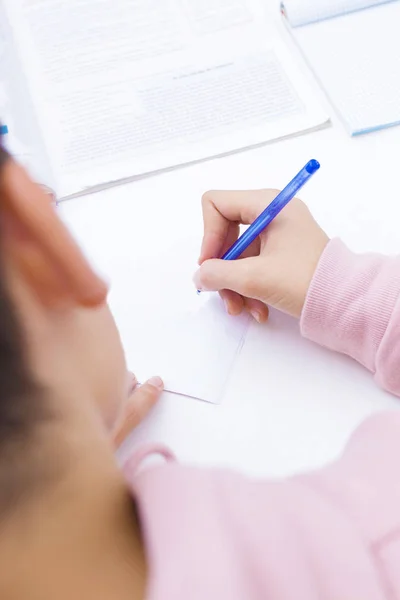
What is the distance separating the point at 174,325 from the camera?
586 mm

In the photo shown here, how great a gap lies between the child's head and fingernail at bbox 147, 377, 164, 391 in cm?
24

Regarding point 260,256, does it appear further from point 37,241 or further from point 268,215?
point 37,241

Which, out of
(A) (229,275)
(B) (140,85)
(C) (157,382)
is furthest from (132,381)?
(B) (140,85)

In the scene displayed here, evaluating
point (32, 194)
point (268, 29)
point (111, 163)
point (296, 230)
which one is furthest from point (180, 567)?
point (268, 29)

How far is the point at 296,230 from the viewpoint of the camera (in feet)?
1.94

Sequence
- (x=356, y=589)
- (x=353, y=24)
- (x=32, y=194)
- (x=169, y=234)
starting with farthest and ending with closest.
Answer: (x=353, y=24) < (x=169, y=234) < (x=356, y=589) < (x=32, y=194)

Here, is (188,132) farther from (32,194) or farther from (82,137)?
(32,194)

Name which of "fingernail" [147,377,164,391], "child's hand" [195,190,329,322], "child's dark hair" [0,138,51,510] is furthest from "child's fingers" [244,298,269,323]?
"child's dark hair" [0,138,51,510]

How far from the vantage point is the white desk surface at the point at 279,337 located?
520mm

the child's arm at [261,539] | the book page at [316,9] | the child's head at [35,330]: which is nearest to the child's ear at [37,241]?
the child's head at [35,330]

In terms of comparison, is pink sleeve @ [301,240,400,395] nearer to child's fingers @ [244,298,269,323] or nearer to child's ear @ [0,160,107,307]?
child's fingers @ [244,298,269,323]

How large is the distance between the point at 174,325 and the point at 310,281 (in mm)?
125

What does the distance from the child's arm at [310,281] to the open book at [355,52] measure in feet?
0.55

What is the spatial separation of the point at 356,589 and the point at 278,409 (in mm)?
186
